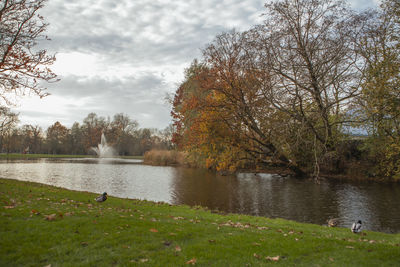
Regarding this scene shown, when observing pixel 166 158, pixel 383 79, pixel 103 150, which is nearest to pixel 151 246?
pixel 383 79

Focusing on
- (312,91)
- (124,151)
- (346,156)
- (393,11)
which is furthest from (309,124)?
(124,151)

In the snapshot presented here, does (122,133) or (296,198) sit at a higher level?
(122,133)

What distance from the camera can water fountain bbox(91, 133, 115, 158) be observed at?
8806 centimetres

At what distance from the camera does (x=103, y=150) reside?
89000mm

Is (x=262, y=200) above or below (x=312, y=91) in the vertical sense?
below

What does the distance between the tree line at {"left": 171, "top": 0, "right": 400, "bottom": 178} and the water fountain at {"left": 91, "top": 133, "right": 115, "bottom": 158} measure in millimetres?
77261

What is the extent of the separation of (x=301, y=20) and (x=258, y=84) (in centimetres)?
435

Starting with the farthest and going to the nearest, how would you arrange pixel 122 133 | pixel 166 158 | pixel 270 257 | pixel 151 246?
pixel 122 133 < pixel 166 158 < pixel 151 246 < pixel 270 257

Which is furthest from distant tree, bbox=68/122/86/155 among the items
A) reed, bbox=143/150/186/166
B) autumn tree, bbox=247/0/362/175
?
autumn tree, bbox=247/0/362/175

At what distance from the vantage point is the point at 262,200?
17859mm

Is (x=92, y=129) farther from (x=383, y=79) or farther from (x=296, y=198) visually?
(x=383, y=79)

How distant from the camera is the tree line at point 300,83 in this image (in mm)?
13930

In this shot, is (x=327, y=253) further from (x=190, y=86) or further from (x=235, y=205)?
(x=190, y=86)

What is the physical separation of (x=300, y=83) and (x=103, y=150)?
84.4m
